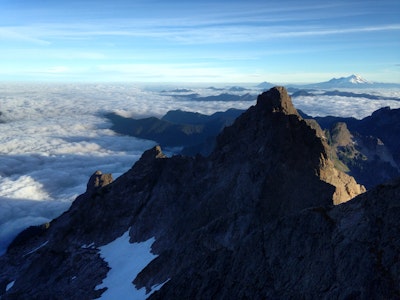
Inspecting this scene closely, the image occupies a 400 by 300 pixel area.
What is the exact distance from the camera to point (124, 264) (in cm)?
8050

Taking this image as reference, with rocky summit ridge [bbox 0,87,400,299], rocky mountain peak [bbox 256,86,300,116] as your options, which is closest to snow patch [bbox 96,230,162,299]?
rocky summit ridge [bbox 0,87,400,299]

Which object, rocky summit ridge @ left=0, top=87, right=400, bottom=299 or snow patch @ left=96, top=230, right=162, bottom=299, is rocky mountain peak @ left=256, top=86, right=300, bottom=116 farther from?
snow patch @ left=96, top=230, right=162, bottom=299

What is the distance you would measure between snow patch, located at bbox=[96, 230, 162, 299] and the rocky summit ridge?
5.15 ft

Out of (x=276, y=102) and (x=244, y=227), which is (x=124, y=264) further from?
(x=276, y=102)

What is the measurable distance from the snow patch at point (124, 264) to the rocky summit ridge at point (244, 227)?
157 centimetres

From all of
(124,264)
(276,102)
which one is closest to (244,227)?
(276,102)

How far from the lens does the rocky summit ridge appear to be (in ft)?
105

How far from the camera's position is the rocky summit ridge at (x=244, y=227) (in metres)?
32.1

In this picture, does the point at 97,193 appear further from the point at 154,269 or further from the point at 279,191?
the point at 279,191

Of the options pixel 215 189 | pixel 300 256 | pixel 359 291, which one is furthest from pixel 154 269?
pixel 359 291

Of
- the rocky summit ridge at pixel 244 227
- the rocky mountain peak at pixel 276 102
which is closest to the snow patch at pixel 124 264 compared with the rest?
the rocky summit ridge at pixel 244 227

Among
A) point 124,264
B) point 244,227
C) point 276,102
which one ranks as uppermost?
point 276,102

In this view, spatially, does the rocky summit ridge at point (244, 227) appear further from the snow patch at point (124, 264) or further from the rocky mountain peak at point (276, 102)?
the snow patch at point (124, 264)

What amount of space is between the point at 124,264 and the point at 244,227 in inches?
1376
